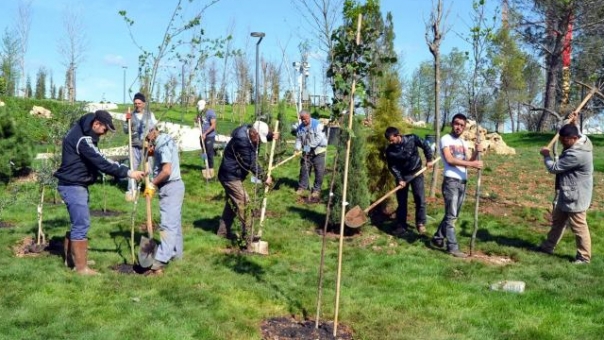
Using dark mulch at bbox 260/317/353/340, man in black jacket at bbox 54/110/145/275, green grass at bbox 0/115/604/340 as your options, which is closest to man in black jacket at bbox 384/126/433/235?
green grass at bbox 0/115/604/340

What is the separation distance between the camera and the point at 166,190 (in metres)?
6.55

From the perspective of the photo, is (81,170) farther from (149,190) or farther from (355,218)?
(355,218)

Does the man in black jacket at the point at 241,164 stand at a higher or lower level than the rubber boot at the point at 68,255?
higher

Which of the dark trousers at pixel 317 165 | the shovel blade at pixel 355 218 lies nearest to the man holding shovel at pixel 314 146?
the dark trousers at pixel 317 165

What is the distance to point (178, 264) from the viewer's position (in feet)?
22.4

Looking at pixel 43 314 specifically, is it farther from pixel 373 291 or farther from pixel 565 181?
pixel 565 181

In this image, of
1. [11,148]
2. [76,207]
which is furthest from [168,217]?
[11,148]

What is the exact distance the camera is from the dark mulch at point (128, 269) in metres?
6.50

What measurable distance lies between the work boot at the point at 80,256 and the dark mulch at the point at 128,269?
0.33 meters

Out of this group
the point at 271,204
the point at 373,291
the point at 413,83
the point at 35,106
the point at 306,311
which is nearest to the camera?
the point at 306,311

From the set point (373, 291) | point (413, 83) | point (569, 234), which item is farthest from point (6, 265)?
point (413, 83)

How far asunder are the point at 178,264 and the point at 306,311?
2.01 metres

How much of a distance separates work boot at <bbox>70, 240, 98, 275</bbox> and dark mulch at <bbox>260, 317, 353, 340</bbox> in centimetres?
232

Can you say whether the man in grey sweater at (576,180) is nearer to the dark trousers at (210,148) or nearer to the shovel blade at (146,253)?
the shovel blade at (146,253)
